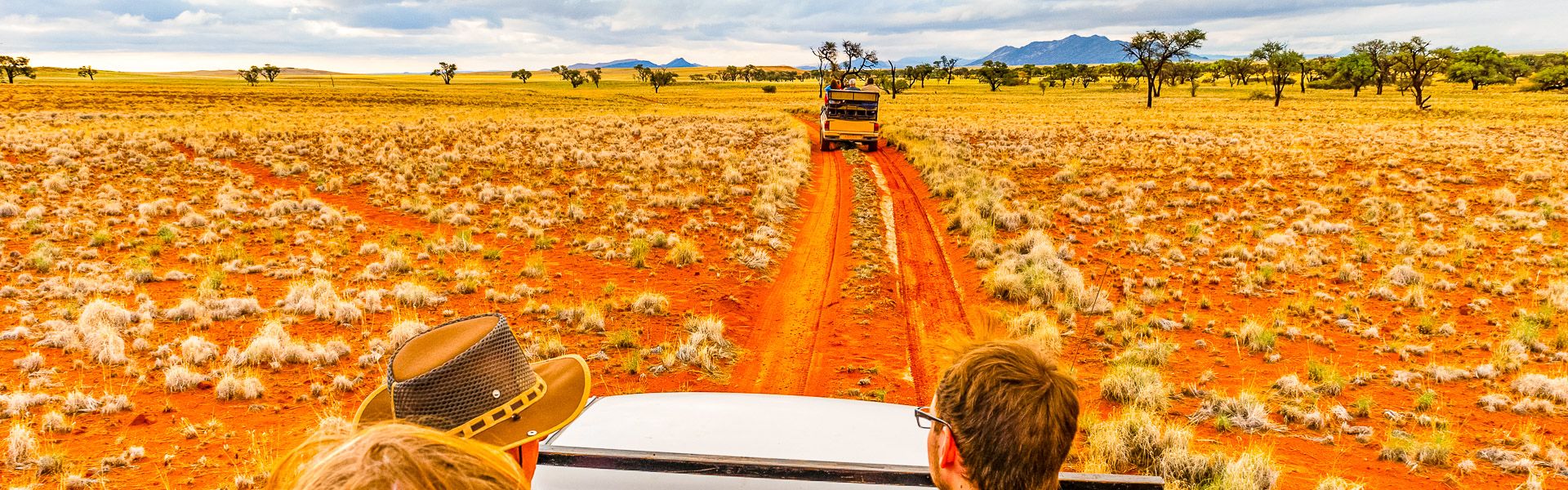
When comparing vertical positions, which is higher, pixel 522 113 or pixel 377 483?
pixel 522 113

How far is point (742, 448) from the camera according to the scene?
2.79 m

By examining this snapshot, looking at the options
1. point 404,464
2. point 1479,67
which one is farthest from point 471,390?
point 1479,67

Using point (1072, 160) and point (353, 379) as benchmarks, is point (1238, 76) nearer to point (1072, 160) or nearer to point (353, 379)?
point (1072, 160)

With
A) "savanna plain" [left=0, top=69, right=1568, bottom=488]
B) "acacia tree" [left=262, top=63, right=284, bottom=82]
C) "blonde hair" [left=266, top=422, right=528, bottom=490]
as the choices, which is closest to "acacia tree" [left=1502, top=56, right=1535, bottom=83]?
"savanna plain" [left=0, top=69, right=1568, bottom=488]

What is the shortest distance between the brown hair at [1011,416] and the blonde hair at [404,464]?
3.35 feet

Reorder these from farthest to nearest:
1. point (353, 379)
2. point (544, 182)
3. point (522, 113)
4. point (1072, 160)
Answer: point (522, 113) → point (1072, 160) → point (544, 182) → point (353, 379)

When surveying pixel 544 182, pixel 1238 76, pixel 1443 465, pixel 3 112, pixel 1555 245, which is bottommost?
pixel 1443 465

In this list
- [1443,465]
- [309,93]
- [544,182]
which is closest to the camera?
[1443,465]

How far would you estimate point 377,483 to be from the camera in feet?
2.99

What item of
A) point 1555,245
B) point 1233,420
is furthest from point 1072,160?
point 1233,420

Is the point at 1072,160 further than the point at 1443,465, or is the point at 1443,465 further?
the point at 1072,160

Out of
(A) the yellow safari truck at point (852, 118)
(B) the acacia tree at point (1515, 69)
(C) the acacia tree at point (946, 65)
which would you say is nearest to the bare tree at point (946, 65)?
(C) the acacia tree at point (946, 65)

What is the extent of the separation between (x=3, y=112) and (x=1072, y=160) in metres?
56.5

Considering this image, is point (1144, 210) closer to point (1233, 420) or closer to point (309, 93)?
point (1233, 420)
